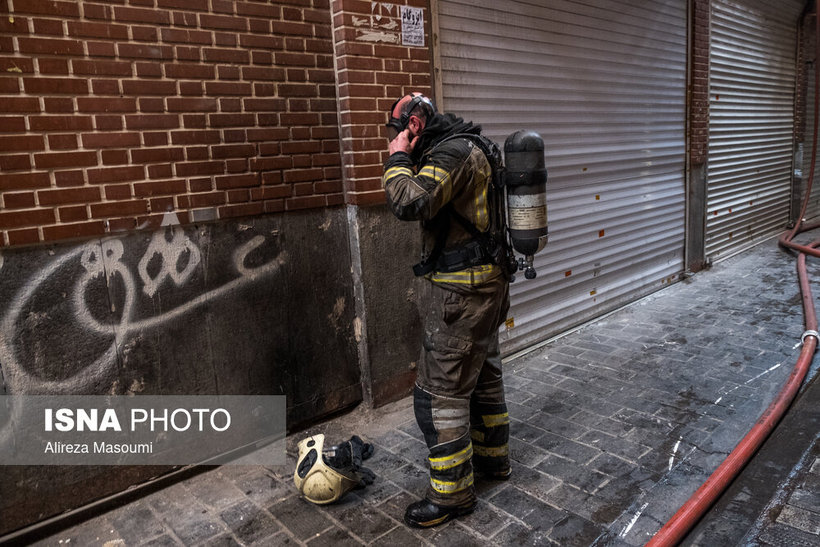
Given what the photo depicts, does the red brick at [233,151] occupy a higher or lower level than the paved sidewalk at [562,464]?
higher

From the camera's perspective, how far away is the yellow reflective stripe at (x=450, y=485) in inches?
120

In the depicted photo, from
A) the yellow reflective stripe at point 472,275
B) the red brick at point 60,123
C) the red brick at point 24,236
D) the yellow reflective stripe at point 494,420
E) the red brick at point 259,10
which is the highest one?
the red brick at point 259,10

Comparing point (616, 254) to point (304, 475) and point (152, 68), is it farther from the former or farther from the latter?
point (152, 68)

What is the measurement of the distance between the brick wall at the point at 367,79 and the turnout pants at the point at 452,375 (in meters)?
1.43

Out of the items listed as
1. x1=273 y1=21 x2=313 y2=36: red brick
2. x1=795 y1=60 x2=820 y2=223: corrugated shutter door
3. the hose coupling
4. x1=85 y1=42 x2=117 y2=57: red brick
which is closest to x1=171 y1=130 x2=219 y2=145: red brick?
x1=85 y1=42 x2=117 y2=57: red brick

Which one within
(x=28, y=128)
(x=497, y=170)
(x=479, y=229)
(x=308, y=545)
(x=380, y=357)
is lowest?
(x=308, y=545)

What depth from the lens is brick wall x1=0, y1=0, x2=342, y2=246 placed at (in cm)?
298

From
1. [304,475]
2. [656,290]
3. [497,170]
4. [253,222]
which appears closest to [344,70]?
[253,222]

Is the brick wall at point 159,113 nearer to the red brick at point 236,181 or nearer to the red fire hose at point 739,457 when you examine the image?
the red brick at point 236,181

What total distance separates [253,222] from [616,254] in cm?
473

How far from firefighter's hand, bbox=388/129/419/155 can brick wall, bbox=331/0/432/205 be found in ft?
4.00

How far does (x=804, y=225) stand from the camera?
11219mm

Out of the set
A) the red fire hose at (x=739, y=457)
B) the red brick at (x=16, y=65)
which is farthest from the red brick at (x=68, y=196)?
the red fire hose at (x=739, y=457)

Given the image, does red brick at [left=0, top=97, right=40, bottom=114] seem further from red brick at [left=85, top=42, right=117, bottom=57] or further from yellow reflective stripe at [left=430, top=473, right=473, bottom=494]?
yellow reflective stripe at [left=430, top=473, right=473, bottom=494]
